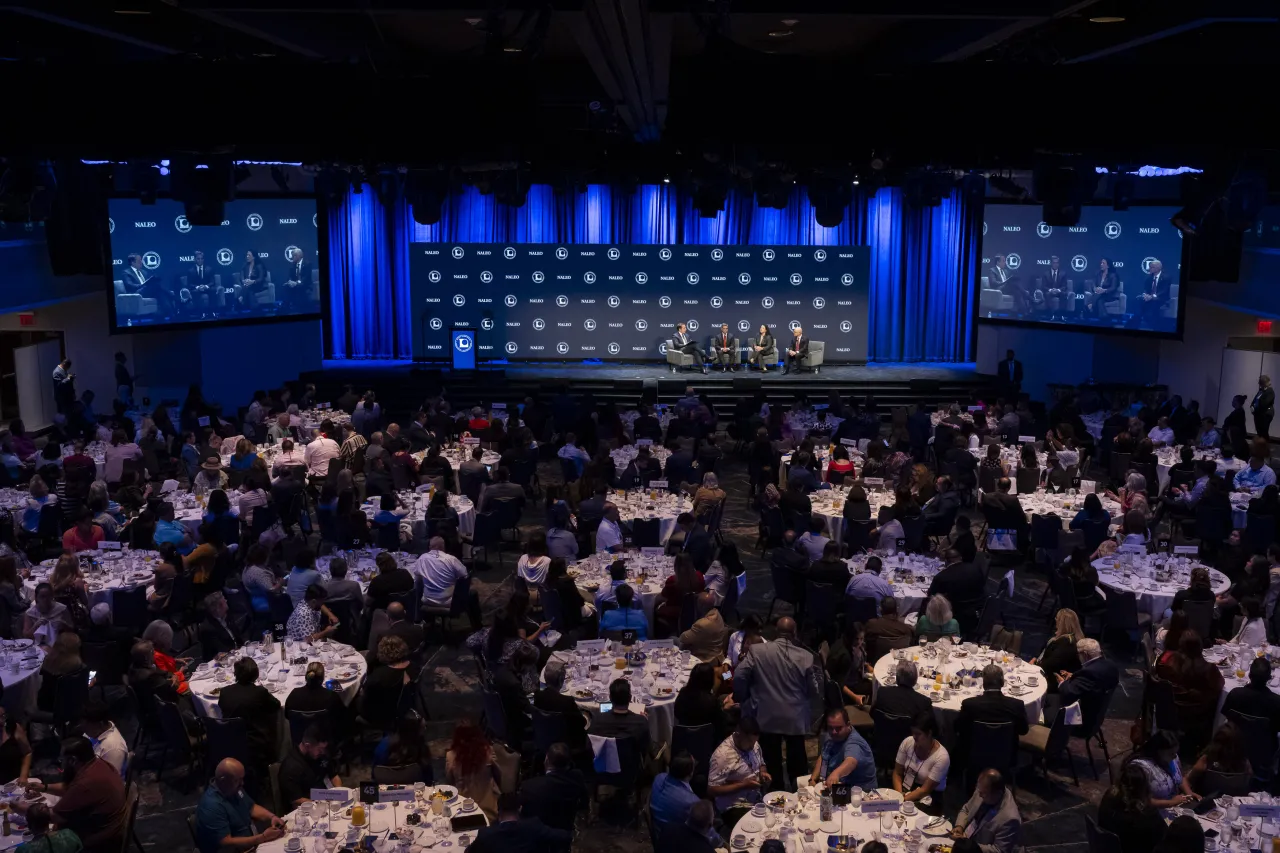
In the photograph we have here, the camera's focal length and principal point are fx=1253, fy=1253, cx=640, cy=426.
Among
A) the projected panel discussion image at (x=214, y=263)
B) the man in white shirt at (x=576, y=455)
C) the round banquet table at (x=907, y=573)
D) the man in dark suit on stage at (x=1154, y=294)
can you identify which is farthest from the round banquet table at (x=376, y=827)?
the man in dark suit on stage at (x=1154, y=294)

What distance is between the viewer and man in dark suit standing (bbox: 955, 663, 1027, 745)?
8.70m

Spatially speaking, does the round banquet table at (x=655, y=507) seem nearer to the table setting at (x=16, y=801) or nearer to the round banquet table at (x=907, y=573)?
the round banquet table at (x=907, y=573)

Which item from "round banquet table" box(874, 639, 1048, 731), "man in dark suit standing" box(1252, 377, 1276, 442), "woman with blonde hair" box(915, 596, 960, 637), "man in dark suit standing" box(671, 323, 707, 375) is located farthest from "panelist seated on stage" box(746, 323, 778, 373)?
"round banquet table" box(874, 639, 1048, 731)

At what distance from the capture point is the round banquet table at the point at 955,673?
30.1ft

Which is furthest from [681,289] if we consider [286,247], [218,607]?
[218,607]

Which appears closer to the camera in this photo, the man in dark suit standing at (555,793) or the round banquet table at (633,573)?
the man in dark suit standing at (555,793)

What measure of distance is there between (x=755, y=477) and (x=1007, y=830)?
32.4ft

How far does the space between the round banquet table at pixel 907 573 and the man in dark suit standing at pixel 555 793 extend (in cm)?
452

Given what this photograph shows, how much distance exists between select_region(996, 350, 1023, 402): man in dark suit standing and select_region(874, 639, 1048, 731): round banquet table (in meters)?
13.7

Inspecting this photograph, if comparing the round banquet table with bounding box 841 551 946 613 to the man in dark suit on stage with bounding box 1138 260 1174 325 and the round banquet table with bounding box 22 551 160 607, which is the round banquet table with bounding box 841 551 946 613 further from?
the man in dark suit on stage with bounding box 1138 260 1174 325

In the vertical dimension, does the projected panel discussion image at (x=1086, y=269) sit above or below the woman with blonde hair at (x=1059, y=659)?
above

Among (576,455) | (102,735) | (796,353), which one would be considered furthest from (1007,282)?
(102,735)

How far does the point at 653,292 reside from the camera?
28000 millimetres

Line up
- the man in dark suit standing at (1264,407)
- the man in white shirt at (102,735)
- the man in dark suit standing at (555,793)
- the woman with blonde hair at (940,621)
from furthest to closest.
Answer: the man in dark suit standing at (1264,407), the woman with blonde hair at (940,621), the man in white shirt at (102,735), the man in dark suit standing at (555,793)
